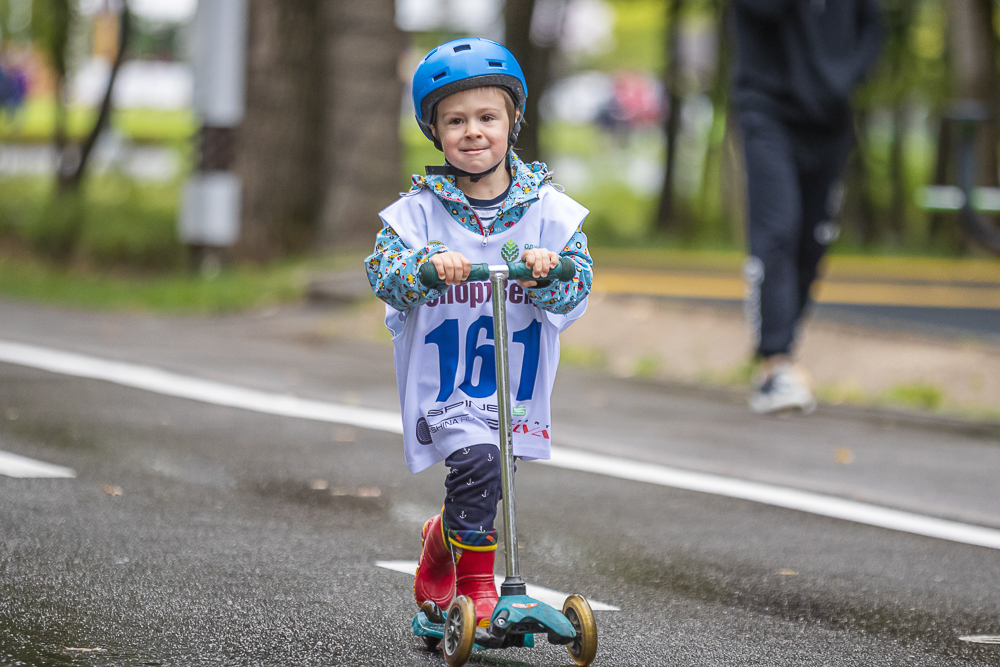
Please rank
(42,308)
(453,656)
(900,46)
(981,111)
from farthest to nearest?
(900,46) < (42,308) < (981,111) < (453,656)

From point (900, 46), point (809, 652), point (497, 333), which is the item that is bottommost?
point (809, 652)

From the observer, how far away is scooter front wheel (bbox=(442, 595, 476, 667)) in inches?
131

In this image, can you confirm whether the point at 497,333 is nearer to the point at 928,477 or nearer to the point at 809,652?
the point at 809,652

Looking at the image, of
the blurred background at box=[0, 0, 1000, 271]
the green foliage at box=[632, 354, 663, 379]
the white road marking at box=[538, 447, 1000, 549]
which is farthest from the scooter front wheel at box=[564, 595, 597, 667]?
the blurred background at box=[0, 0, 1000, 271]

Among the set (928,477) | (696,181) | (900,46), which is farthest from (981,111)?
(696,181)

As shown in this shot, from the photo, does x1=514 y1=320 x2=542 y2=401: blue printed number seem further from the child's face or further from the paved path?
the paved path

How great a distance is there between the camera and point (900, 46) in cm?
2156

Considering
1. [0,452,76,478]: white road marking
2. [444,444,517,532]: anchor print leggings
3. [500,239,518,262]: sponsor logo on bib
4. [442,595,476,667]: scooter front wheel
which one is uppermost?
[500,239,518,262]: sponsor logo on bib

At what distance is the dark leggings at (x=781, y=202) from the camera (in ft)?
23.6

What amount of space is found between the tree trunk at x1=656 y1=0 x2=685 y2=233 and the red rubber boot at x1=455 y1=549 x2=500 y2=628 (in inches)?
794

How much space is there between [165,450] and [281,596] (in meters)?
2.07

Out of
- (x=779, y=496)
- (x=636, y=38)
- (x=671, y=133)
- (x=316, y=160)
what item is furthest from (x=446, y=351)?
(x=636, y=38)

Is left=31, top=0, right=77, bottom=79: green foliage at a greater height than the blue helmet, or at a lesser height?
greater

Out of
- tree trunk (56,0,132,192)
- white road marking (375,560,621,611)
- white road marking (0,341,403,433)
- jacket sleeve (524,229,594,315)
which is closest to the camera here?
jacket sleeve (524,229,594,315)
